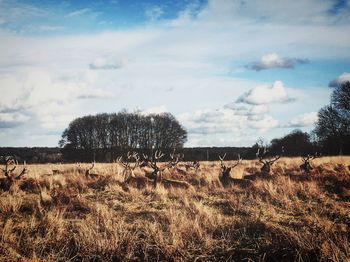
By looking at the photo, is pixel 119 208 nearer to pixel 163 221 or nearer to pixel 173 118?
pixel 163 221

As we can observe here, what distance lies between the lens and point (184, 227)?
7598 mm

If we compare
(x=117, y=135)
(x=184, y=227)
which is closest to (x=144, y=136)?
(x=117, y=135)

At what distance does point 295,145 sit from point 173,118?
2088cm

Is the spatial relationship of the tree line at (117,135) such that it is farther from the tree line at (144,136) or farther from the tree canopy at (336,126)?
the tree canopy at (336,126)

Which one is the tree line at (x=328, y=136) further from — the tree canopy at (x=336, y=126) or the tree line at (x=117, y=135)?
the tree line at (x=117, y=135)

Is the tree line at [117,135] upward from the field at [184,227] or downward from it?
upward

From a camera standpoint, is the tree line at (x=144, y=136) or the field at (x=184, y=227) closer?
the field at (x=184, y=227)

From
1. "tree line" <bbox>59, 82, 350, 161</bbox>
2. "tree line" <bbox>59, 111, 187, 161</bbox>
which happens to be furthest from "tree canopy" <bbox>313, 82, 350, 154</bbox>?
"tree line" <bbox>59, 111, 187, 161</bbox>

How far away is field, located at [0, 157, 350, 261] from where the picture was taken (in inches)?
250

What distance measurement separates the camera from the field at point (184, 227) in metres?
6.36

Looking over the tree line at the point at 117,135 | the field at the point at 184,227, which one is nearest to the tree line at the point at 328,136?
the tree line at the point at 117,135

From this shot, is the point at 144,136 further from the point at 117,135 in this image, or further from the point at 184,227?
the point at 184,227

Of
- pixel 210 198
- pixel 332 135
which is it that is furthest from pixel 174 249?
pixel 332 135

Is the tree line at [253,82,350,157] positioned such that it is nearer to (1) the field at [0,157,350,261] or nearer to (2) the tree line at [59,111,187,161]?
(2) the tree line at [59,111,187,161]
